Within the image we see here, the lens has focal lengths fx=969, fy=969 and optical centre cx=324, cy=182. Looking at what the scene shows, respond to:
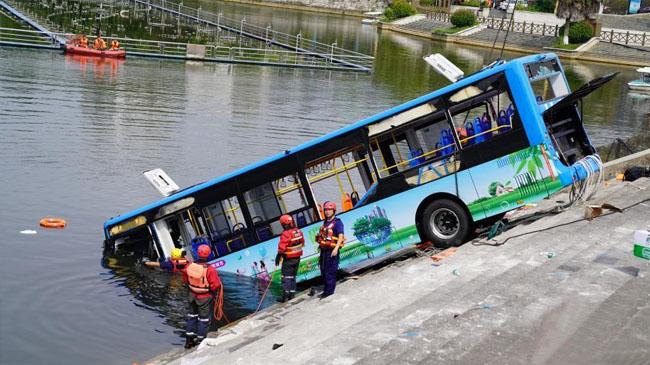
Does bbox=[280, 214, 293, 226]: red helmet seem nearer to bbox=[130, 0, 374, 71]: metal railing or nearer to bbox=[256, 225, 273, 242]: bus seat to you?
bbox=[256, 225, 273, 242]: bus seat

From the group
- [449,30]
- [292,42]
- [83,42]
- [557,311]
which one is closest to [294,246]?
[557,311]

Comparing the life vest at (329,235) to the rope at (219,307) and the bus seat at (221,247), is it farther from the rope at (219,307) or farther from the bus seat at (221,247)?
the bus seat at (221,247)

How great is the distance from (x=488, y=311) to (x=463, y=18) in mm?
89109

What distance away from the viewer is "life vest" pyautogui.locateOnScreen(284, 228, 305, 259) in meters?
17.5

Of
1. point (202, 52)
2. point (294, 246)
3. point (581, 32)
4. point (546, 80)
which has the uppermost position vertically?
point (546, 80)

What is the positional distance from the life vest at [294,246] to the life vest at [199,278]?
84.9 inches

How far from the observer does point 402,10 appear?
11450 cm

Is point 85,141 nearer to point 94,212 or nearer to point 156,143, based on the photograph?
point 156,143

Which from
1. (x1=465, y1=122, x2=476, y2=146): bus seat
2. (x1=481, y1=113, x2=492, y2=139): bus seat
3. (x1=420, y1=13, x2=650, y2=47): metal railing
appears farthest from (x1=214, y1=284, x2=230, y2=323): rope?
(x1=420, y1=13, x2=650, y2=47): metal railing

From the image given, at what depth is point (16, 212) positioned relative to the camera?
2459 cm

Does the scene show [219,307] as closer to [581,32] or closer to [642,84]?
[642,84]

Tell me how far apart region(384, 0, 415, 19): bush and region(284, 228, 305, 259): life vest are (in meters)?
98.4

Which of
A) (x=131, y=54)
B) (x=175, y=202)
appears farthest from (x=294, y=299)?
(x=131, y=54)

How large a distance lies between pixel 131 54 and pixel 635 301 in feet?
164
